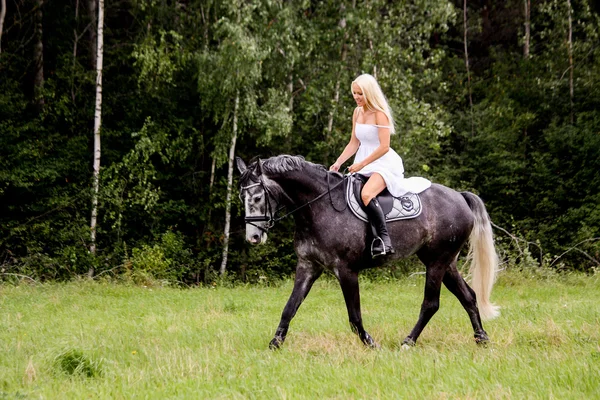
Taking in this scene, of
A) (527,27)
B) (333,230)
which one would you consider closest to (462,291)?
(333,230)

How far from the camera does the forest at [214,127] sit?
57.5 ft

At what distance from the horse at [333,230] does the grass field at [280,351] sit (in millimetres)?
440

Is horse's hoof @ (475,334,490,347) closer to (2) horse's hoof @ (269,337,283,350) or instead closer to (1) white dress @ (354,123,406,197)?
(1) white dress @ (354,123,406,197)

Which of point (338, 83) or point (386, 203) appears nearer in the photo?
point (386, 203)

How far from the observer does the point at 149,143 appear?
703 inches

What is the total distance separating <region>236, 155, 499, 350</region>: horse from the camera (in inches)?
256

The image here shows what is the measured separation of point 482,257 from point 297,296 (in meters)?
2.49

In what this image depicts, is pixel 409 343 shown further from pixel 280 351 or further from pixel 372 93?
pixel 372 93

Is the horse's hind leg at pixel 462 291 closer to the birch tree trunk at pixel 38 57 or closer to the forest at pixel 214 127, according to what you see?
the forest at pixel 214 127

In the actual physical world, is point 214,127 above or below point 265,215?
below

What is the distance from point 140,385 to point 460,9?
25.8 m

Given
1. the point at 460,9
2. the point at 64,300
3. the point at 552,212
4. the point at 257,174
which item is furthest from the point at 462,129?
the point at 257,174

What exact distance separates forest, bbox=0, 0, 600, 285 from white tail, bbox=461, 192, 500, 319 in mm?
7741

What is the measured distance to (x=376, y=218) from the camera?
6.80m
